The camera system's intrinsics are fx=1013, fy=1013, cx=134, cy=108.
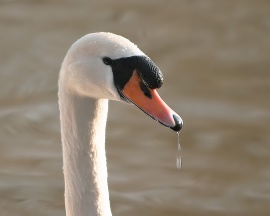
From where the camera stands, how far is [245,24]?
8727 mm

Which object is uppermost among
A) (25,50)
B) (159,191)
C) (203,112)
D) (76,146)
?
(25,50)

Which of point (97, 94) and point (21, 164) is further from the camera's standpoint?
point (21, 164)

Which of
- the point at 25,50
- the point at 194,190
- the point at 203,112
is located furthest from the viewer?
the point at 25,50

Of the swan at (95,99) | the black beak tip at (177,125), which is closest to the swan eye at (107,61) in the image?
the swan at (95,99)

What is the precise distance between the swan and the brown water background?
1.80m

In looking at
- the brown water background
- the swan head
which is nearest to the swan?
the swan head

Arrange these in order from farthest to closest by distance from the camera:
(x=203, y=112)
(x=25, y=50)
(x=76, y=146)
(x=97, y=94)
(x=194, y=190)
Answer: (x=25, y=50) → (x=203, y=112) → (x=194, y=190) → (x=76, y=146) → (x=97, y=94)

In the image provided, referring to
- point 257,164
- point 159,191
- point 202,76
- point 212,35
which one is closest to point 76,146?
point 159,191

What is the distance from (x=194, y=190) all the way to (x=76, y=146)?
2.26 m

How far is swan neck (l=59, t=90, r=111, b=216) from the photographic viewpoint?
469 centimetres

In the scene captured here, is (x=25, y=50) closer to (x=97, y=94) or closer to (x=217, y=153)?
(x=217, y=153)

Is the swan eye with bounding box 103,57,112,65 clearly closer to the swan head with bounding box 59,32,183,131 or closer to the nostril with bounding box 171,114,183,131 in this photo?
the swan head with bounding box 59,32,183,131

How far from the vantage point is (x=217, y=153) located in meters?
7.33

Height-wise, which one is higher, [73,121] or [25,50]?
[25,50]
